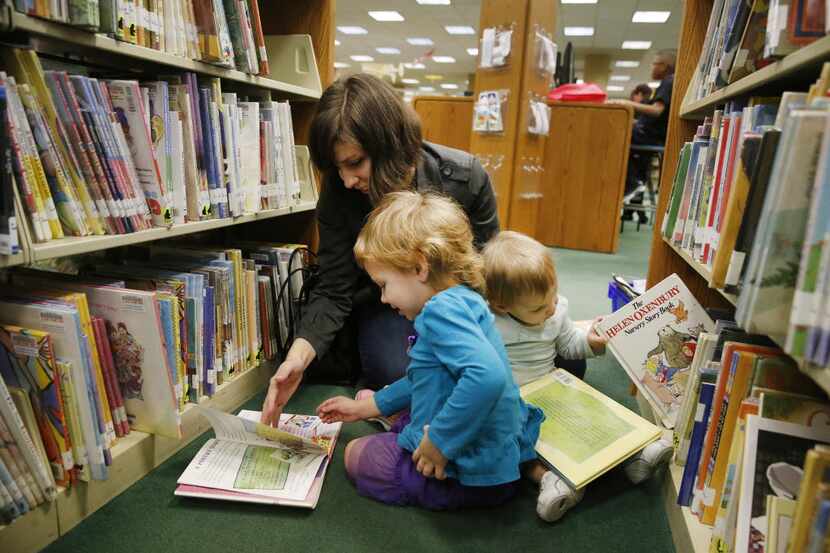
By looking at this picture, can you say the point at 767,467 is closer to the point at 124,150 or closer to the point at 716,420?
the point at 716,420

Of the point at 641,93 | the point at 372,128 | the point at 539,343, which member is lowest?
the point at 539,343

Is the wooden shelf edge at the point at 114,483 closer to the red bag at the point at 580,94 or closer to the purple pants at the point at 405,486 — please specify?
the purple pants at the point at 405,486

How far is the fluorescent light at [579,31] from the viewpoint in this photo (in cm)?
875

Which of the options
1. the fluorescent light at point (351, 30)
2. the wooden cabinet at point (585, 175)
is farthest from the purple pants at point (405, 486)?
the fluorescent light at point (351, 30)

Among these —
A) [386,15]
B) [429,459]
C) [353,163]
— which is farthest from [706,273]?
[386,15]

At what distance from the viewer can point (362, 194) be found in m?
1.66

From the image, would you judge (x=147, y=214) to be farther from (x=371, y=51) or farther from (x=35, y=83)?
(x=371, y=51)

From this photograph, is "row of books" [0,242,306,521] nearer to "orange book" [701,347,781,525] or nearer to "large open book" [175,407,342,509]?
"large open book" [175,407,342,509]

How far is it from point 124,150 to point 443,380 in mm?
794

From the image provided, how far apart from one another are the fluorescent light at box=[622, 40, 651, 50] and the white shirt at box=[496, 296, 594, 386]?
9528 millimetres

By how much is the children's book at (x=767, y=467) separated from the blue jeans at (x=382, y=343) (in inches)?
37.9

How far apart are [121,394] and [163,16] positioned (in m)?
0.84

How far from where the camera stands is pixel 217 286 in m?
1.46

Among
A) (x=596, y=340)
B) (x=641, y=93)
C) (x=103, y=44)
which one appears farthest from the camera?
(x=641, y=93)
